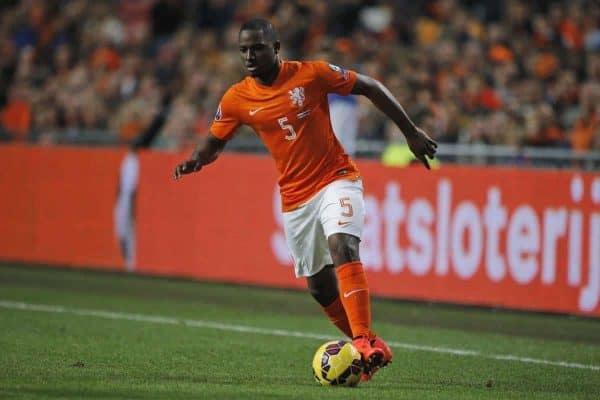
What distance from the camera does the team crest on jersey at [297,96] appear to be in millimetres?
8242

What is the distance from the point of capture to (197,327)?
11250mm

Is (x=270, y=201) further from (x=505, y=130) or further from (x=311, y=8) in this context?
(x=311, y=8)

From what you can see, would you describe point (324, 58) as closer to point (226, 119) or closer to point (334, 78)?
point (226, 119)

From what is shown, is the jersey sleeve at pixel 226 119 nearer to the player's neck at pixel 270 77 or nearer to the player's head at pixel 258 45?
the player's neck at pixel 270 77

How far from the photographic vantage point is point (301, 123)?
8258mm

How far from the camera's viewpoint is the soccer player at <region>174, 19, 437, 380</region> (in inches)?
318

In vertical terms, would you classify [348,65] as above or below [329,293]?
above

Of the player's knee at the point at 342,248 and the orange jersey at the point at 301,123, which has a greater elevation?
the orange jersey at the point at 301,123

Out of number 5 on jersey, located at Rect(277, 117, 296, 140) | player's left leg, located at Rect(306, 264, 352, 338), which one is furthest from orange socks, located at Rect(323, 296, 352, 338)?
number 5 on jersey, located at Rect(277, 117, 296, 140)

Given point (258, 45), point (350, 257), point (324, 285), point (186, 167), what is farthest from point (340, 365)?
point (258, 45)

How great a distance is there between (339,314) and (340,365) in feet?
3.10

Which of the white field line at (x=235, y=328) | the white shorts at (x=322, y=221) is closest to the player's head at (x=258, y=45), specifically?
the white shorts at (x=322, y=221)

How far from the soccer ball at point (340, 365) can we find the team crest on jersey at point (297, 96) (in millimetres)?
1553

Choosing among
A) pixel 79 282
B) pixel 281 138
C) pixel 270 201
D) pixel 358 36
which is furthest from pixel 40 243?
pixel 281 138
